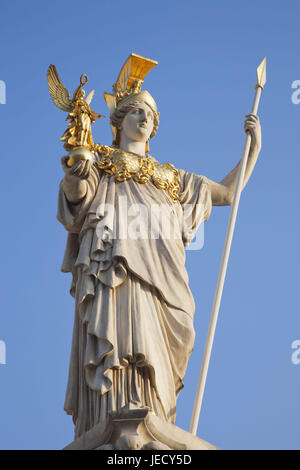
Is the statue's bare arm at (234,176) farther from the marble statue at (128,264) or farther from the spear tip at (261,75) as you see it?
the spear tip at (261,75)

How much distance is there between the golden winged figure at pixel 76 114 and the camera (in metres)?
12.7

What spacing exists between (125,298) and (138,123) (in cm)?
280

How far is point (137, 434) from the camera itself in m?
11.3

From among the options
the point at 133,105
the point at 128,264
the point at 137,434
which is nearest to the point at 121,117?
the point at 133,105

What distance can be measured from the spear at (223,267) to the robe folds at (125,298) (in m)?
0.25

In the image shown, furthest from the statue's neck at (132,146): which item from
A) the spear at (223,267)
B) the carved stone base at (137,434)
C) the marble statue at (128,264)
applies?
the carved stone base at (137,434)

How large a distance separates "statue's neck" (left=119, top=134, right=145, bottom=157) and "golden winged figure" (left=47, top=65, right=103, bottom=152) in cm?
84

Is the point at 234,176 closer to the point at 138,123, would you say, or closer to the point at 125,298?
the point at 138,123

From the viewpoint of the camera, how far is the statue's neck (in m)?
14.1

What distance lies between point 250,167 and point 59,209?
282 cm

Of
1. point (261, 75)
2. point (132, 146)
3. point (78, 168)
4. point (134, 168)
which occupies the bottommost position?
point (78, 168)

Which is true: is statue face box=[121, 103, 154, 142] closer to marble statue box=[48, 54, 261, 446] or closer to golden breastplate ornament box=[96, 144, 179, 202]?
marble statue box=[48, 54, 261, 446]

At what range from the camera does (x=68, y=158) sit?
12555 mm

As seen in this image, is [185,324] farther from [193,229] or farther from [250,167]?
[250,167]
